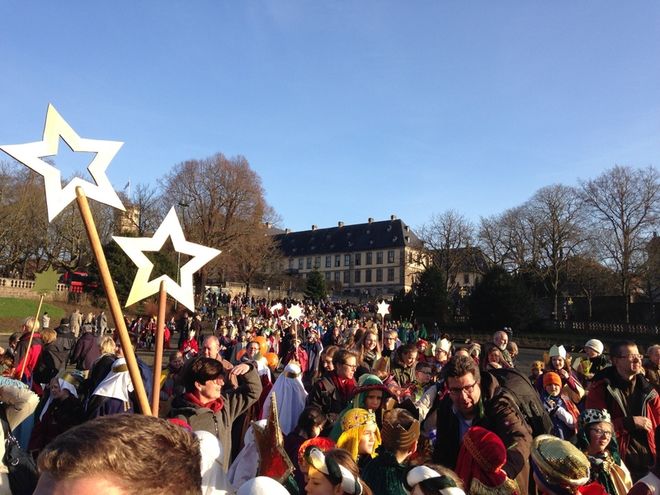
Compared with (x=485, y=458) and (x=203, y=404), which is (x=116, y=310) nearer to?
(x=203, y=404)

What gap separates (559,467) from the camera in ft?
8.87

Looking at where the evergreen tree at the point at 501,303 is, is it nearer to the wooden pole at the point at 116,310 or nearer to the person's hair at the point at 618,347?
the person's hair at the point at 618,347

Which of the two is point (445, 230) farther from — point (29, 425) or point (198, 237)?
point (29, 425)

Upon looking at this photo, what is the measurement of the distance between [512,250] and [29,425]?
51238 millimetres

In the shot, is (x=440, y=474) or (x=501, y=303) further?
(x=501, y=303)

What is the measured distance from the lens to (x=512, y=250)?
51.9m

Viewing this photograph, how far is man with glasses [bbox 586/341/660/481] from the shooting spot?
4.63m

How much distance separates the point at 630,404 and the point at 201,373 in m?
3.88

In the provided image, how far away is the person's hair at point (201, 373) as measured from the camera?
3.61 meters

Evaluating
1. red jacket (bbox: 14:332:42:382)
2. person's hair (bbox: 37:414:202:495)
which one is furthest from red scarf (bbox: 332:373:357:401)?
red jacket (bbox: 14:332:42:382)

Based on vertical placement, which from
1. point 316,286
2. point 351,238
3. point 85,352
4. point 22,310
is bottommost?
point 22,310

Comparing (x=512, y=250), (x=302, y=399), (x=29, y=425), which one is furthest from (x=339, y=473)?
(x=512, y=250)

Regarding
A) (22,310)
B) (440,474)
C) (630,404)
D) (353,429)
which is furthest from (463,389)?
(22,310)

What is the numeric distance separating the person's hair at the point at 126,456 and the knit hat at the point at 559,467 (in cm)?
207
